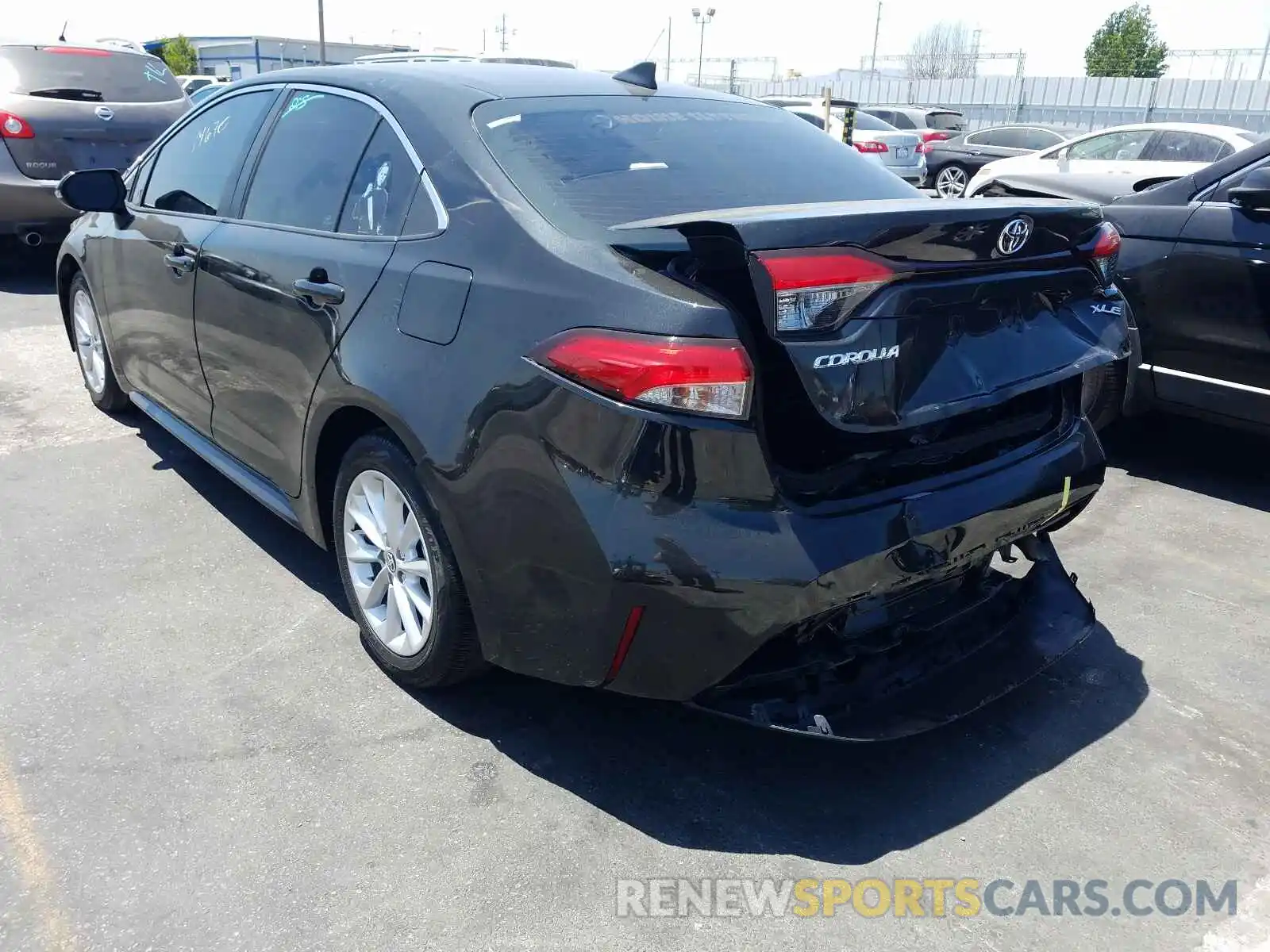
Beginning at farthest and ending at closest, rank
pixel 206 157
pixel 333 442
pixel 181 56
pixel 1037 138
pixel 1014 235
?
pixel 181 56 < pixel 1037 138 < pixel 206 157 < pixel 333 442 < pixel 1014 235

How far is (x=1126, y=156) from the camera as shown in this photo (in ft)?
34.6

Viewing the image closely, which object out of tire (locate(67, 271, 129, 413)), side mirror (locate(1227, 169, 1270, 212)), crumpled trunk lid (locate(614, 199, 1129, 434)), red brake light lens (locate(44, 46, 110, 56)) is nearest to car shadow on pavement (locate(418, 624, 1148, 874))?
crumpled trunk lid (locate(614, 199, 1129, 434))

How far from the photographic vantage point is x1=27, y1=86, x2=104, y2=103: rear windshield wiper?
25.5 ft

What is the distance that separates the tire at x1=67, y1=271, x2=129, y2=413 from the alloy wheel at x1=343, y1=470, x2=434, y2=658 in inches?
97.2

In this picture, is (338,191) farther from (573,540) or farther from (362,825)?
(362,825)

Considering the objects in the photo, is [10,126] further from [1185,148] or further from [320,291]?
[1185,148]

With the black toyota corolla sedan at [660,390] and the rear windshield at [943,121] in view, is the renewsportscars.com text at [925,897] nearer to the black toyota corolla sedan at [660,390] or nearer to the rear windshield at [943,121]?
the black toyota corolla sedan at [660,390]

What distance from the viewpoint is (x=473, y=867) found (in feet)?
Answer: 7.57

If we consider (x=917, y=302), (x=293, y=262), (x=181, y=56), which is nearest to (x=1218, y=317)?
(x=917, y=302)

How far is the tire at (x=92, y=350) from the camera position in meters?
4.93

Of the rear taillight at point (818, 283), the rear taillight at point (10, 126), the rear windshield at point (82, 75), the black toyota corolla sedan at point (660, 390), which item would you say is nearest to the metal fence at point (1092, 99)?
the rear windshield at point (82, 75)

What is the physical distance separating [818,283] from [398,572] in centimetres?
143

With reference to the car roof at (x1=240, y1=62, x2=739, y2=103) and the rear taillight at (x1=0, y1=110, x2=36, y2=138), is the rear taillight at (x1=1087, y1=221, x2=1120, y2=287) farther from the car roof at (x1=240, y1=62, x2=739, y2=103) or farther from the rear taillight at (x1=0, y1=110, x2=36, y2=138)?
the rear taillight at (x1=0, y1=110, x2=36, y2=138)

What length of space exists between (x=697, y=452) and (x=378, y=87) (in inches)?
66.3
